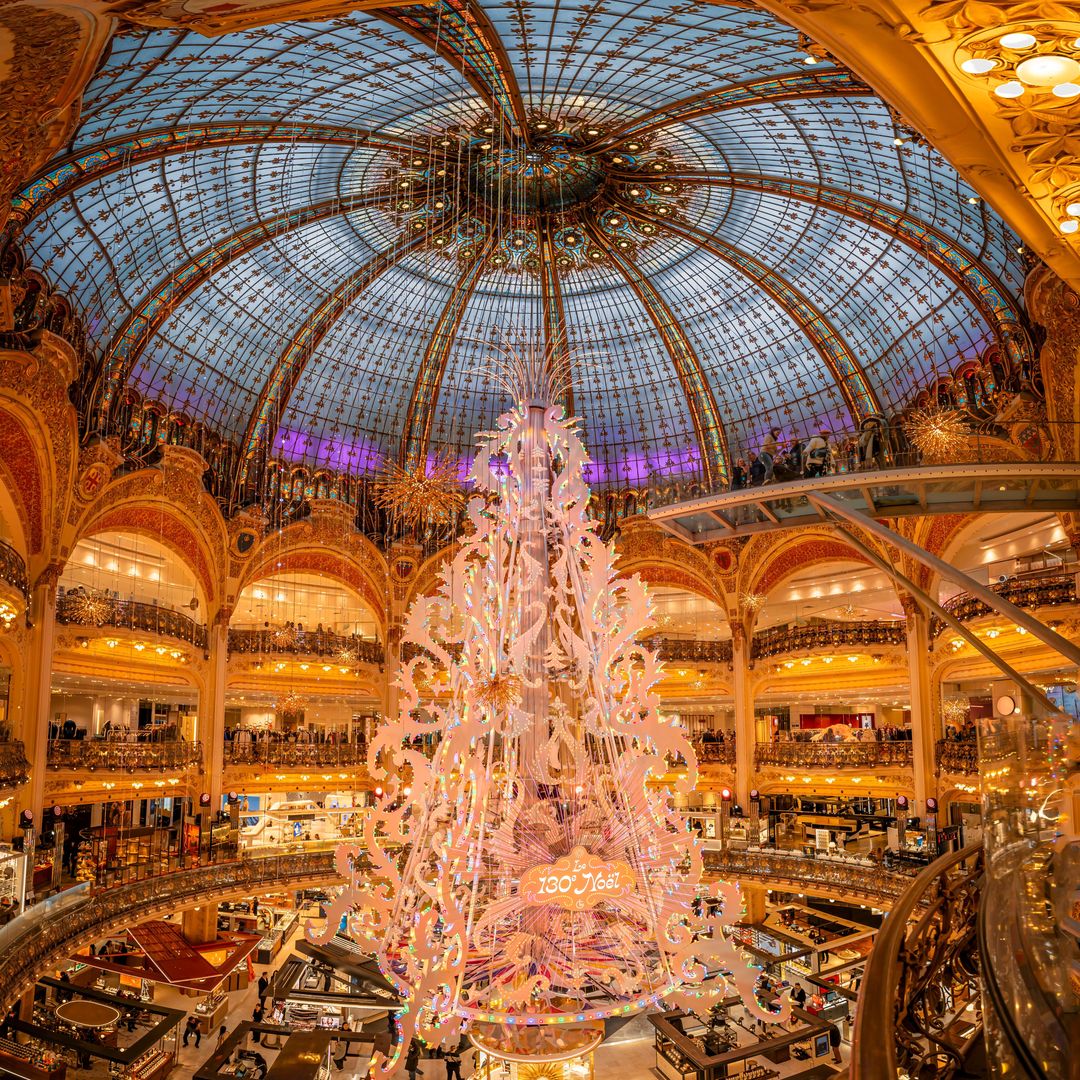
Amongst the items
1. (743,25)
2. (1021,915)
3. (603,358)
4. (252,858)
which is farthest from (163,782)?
(1021,915)

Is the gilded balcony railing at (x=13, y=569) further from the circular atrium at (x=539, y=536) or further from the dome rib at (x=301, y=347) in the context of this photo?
the dome rib at (x=301, y=347)

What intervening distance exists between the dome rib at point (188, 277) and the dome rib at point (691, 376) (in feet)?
25.1

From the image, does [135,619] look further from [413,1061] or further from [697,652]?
[697,652]

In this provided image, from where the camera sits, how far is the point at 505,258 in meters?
26.0

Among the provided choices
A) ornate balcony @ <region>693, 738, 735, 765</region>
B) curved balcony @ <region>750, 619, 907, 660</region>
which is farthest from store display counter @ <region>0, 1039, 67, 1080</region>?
curved balcony @ <region>750, 619, 907, 660</region>

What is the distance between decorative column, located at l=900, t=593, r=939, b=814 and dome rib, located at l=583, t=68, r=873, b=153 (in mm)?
15227

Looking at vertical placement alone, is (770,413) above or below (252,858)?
above

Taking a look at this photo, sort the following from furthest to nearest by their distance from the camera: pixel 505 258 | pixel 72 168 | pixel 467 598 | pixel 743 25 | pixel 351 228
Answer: pixel 505 258 < pixel 351 228 < pixel 72 168 < pixel 743 25 < pixel 467 598

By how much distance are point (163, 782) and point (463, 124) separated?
19973 millimetres

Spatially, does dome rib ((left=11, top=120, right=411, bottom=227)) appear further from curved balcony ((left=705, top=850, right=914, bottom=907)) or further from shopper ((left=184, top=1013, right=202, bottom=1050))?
curved balcony ((left=705, top=850, right=914, bottom=907))

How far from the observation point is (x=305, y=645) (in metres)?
31.2

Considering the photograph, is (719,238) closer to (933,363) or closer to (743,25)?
(933,363)

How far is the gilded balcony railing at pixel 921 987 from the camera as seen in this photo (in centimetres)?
346

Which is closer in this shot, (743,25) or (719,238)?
(743,25)
